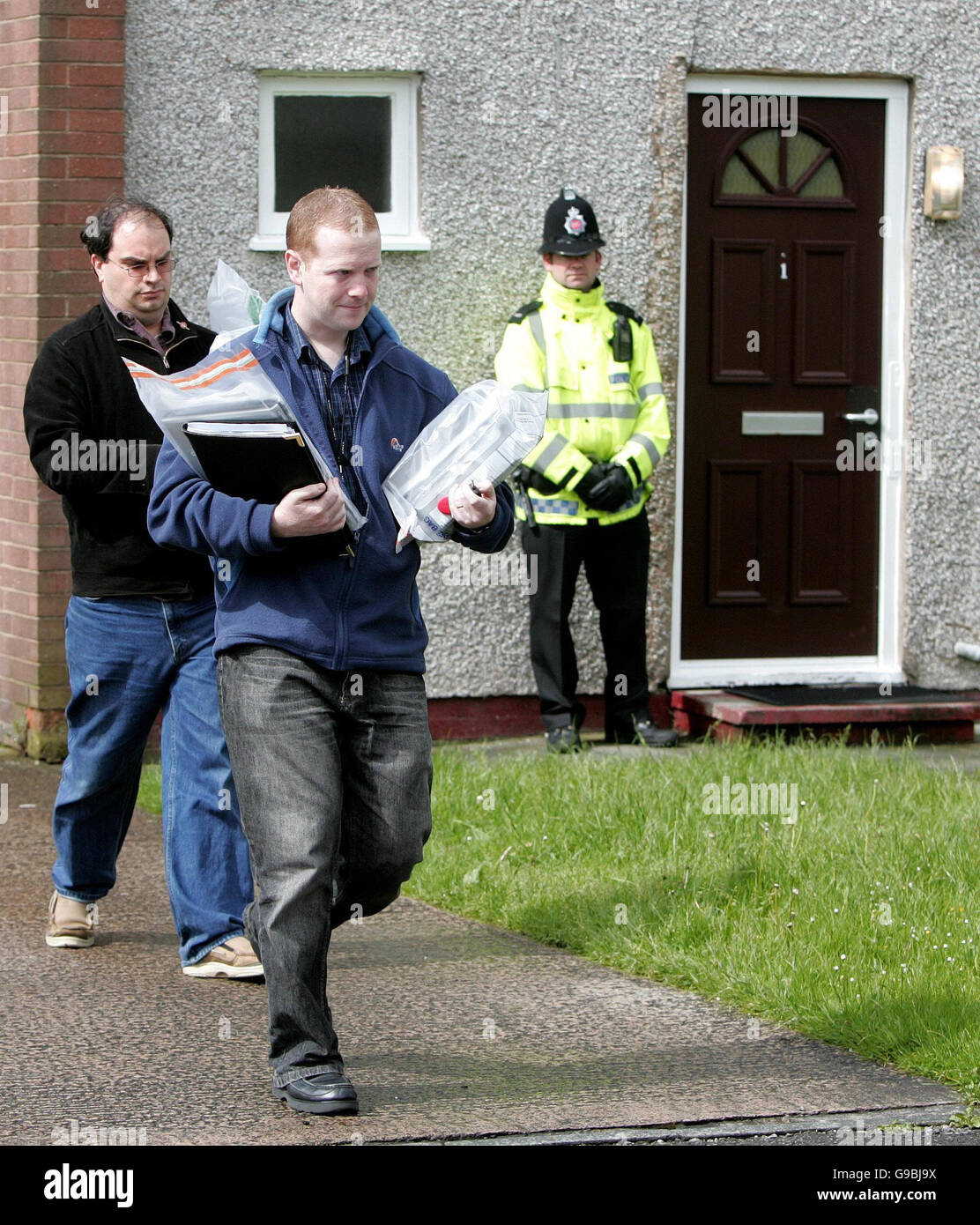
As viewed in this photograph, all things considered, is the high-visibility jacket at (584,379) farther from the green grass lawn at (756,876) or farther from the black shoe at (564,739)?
the green grass lawn at (756,876)

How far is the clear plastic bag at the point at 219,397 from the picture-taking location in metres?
4.04

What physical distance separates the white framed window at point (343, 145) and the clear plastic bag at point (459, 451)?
14.6 feet

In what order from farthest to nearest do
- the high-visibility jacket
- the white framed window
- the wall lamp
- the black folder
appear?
the wall lamp < the white framed window < the high-visibility jacket < the black folder

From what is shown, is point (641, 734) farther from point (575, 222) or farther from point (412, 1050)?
point (412, 1050)

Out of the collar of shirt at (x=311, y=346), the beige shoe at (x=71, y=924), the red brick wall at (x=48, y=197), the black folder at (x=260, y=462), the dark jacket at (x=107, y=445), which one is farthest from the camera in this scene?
the red brick wall at (x=48, y=197)

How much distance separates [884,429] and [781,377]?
578mm

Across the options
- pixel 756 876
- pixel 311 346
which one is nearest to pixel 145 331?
pixel 311 346

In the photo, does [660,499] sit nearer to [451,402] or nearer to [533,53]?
[533,53]

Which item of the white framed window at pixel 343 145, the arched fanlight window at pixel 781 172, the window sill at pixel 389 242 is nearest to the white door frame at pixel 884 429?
the arched fanlight window at pixel 781 172

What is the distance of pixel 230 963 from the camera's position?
5.37 m

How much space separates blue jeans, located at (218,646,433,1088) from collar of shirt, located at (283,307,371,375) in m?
0.66

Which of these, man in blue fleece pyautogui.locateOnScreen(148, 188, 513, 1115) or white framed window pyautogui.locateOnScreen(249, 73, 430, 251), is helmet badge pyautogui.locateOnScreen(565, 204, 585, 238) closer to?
white framed window pyautogui.locateOnScreen(249, 73, 430, 251)

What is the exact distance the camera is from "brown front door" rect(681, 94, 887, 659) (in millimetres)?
9047

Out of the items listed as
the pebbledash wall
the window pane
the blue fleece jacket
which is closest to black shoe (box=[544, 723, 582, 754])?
the pebbledash wall
